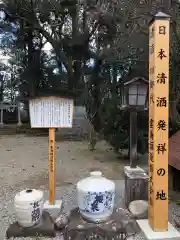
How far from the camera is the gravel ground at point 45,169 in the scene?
4305 millimetres

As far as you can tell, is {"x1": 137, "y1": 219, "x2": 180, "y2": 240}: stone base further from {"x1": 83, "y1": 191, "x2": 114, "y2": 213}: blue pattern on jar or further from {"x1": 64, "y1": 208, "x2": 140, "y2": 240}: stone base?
{"x1": 83, "y1": 191, "x2": 114, "y2": 213}: blue pattern on jar

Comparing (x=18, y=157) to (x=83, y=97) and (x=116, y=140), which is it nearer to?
(x=116, y=140)

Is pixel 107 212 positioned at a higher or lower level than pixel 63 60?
lower

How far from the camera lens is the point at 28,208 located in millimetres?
2977

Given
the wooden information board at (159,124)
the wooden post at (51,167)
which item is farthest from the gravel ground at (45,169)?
the wooden post at (51,167)

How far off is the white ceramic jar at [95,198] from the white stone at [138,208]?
797 mm

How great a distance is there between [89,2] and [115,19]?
141 cm

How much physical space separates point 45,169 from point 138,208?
3.38 m

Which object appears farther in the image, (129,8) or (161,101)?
(129,8)

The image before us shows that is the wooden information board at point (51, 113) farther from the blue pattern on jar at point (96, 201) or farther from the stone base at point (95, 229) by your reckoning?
the blue pattern on jar at point (96, 201)

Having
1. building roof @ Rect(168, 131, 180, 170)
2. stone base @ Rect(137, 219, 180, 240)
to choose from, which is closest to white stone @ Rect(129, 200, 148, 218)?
stone base @ Rect(137, 219, 180, 240)

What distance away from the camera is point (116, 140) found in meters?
7.12

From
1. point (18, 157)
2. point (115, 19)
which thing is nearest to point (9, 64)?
point (18, 157)

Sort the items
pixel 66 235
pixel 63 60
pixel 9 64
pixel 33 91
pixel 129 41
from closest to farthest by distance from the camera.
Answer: pixel 66 235, pixel 129 41, pixel 63 60, pixel 33 91, pixel 9 64
